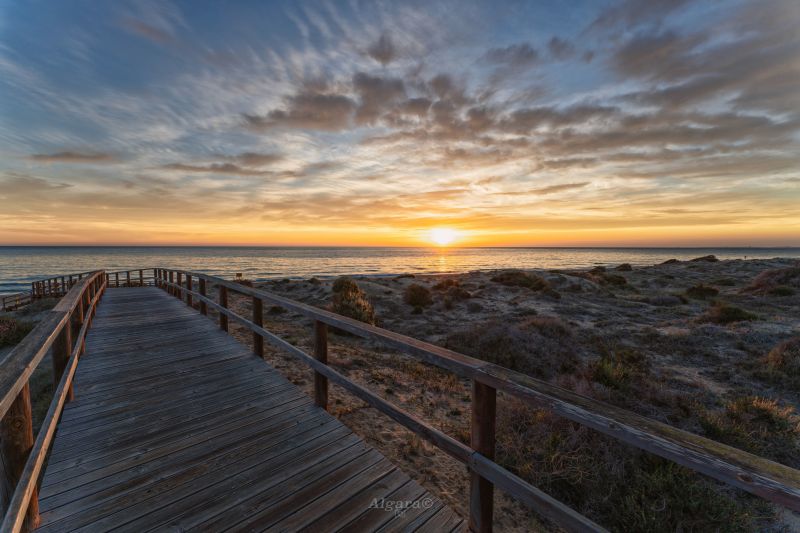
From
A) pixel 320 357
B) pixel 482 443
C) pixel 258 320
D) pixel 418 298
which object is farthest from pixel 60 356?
pixel 418 298

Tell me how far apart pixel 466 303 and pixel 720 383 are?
9.95m

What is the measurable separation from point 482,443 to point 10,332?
58.7 feet

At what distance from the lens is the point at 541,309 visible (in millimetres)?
15172

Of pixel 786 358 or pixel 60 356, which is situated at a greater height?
pixel 60 356

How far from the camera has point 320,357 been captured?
417cm

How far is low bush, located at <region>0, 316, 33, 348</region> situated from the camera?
478 inches

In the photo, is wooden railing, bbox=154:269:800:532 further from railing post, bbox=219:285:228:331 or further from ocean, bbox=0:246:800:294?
ocean, bbox=0:246:800:294

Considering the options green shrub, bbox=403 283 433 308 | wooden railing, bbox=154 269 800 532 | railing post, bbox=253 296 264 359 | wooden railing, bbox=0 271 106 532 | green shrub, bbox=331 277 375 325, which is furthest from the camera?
green shrub, bbox=403 283 433 308

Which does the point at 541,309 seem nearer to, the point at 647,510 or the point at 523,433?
the point at 523,433

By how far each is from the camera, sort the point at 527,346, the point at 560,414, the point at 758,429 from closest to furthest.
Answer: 1. the point at 560,414
2. the point at 758,429
3. the point at 527,346

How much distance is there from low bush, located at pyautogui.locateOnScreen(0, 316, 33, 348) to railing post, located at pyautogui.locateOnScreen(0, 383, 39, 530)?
48.7ft

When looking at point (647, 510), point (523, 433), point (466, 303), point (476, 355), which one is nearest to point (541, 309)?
point (466, 303)

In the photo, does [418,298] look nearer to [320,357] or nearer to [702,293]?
[320,357]

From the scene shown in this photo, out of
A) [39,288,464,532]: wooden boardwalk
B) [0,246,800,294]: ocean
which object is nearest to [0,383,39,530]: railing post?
[39,288,464,532]: wooden boardwalk
